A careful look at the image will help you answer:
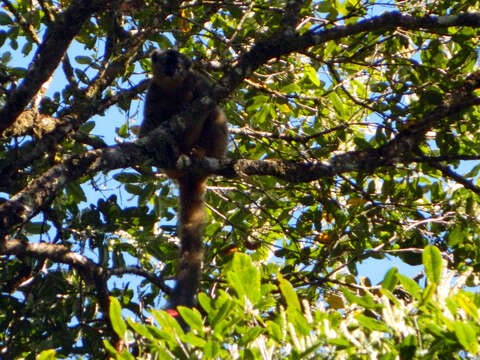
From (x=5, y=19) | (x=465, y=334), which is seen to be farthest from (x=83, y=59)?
(x=465, y=334)

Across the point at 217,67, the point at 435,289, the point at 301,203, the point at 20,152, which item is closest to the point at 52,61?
the point at 20,152

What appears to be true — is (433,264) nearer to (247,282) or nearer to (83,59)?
(247,282)

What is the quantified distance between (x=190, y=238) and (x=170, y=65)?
172 cm

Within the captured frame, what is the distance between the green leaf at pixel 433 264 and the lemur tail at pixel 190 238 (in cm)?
231

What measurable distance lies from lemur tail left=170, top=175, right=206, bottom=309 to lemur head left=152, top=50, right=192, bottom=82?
3.43ft

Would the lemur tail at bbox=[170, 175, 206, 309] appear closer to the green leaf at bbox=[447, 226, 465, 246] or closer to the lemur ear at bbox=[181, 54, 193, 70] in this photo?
the lemur ear at bbox=[181, 54, 193, 70]

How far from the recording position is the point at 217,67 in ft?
17.9

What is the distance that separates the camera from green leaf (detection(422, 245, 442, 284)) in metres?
2.19

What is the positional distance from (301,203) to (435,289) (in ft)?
10.2

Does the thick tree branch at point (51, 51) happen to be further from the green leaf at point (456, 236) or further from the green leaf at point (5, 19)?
the green leaf at point (456, 236)

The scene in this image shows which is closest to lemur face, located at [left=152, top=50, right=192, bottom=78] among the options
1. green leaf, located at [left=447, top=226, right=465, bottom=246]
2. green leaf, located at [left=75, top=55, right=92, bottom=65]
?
green leaf, located at [left=75, top=55, right=92, bottom=65]

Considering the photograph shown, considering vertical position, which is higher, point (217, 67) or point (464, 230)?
point (217, 67)

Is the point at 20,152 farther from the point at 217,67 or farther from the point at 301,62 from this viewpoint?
the point at 301,62

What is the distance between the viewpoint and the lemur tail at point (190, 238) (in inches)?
177
